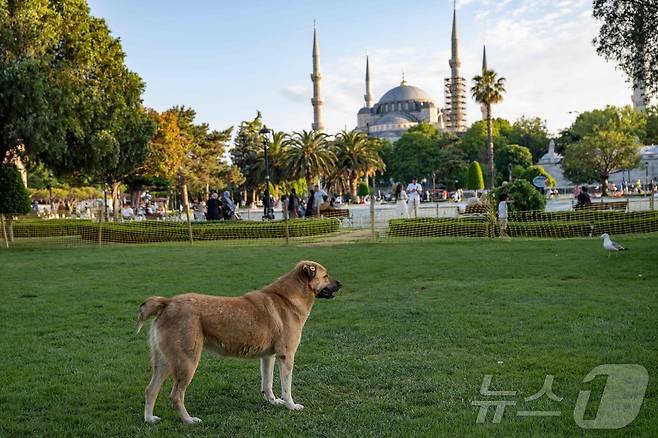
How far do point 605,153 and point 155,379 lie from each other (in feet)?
195

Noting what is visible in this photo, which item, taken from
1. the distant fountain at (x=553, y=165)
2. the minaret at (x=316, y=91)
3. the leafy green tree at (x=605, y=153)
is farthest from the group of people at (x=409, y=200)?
the minaret at (x=316, y=91)

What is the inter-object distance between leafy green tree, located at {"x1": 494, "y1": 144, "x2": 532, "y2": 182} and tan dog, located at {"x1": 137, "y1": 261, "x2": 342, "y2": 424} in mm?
74915

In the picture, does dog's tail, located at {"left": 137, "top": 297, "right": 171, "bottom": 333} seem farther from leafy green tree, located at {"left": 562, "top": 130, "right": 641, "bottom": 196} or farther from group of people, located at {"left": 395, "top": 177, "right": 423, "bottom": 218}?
leafy green tree, located at {"left": 562, "top": 130, "right": 641, "bottom": 196}

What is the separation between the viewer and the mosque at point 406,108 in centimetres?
10794

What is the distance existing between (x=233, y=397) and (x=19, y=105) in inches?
675

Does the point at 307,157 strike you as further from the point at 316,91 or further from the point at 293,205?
the point at 316,91

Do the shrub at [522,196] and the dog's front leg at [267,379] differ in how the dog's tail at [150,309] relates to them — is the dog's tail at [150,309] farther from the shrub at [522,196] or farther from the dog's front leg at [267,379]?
the shrub at [522,196]

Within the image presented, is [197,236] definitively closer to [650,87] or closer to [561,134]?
[650,87]

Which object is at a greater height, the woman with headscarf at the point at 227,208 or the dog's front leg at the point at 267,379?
the woman with headscarf at the point at 227,208

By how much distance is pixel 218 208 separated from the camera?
25.1m

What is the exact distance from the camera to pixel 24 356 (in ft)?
20.9

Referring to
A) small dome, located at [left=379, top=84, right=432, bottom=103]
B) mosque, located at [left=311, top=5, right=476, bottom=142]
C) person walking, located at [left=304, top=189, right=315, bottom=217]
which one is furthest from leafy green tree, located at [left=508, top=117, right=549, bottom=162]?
person walking, located at [left=304, top=189, right=315, bottom=217]

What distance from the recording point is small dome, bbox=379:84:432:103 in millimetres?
147375

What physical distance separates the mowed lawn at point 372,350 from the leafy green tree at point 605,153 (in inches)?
1935
